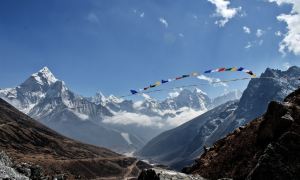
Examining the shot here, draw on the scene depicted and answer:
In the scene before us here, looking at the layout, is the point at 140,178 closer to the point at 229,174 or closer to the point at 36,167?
the point at 229,174

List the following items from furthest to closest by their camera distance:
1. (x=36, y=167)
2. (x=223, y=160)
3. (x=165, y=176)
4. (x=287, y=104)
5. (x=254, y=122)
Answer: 1. (x=36, y=167)
2. (x=254, y=122)
3. (x=223, y=160)
4. (x=287, y=104)
5. (x=165, y=176)

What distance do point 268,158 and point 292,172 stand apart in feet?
4.75

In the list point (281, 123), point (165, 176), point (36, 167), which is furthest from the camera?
point (36, 167)

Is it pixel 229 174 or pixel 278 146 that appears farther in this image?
pixel 229 174

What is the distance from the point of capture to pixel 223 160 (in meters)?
33.4

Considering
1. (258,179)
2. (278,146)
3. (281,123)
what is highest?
(281,123)

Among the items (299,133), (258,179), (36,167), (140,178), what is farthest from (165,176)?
(36,167)

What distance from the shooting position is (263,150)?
29.8 meters

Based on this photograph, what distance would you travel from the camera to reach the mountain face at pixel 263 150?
79.1 feet

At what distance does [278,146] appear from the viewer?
81.8 ft

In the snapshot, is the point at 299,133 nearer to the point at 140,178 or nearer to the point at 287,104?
the point at 287,104

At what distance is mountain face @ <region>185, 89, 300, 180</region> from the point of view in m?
24.1

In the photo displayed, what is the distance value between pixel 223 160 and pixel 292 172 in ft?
32.8

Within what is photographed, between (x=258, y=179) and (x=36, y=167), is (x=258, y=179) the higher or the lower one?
the lower one
